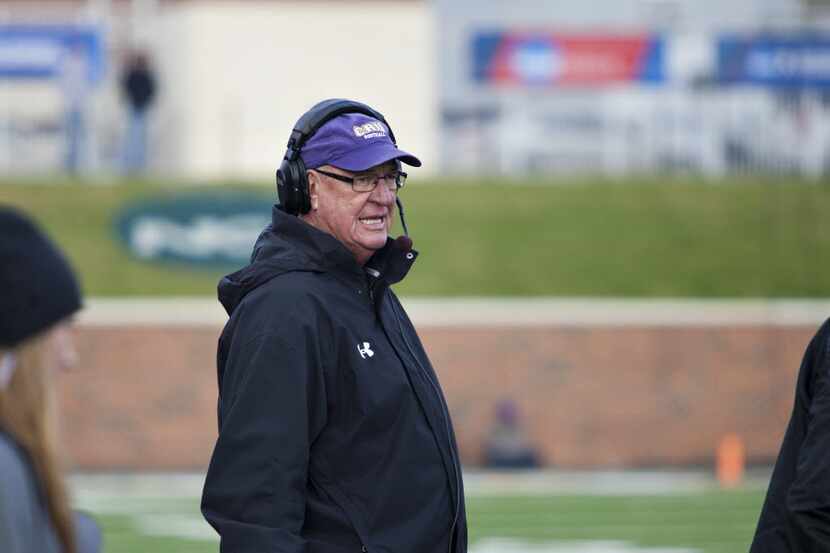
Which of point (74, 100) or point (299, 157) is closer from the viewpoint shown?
point (299, 157)

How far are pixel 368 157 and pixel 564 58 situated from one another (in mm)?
26870

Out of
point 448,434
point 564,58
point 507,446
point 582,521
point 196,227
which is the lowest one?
point 507,446

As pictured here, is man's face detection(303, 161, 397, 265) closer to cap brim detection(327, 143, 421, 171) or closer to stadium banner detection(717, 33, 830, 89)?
cap brim detection(327, 143, 421, 171)

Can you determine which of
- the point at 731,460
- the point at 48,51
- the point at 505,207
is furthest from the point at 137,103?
the point at 731,460

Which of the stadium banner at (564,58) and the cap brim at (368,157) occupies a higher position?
the cap brim at (368,157)

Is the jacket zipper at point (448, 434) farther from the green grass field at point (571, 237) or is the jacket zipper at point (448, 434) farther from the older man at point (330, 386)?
the green grass field at point (571, 237)

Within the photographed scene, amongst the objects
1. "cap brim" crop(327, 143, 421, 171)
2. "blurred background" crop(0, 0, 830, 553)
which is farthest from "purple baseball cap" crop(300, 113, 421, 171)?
"blurred background" crop(0, 0, 830, 553)

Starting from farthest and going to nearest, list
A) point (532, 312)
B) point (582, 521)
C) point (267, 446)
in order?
point (532, 312) → point (582, 521) → point (267, 446)

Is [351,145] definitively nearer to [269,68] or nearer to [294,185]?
[294,185]

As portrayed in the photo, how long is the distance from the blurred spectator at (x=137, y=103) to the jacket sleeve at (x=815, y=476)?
22.7 meters

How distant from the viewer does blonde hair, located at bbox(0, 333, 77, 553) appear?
2736mm

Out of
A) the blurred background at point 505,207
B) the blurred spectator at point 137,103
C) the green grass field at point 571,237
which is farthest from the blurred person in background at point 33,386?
the blurred spectator at point 137,103

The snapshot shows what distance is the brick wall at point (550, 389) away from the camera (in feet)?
75.6

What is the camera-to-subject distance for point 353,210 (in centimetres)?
415
